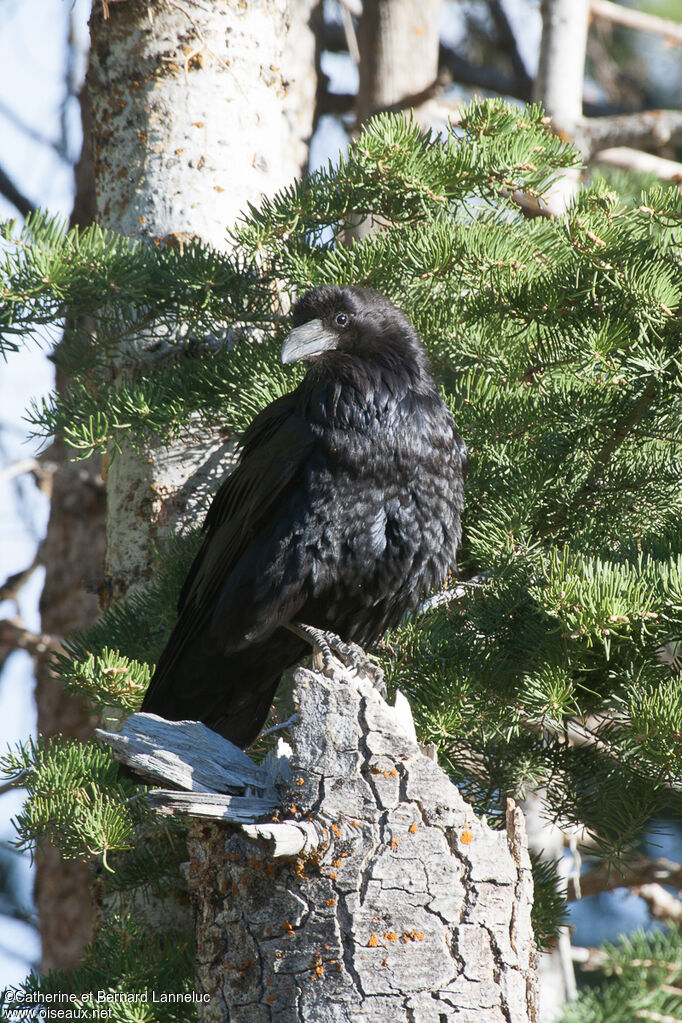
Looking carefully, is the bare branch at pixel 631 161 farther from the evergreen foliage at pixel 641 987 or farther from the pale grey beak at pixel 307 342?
the evergreen foliage at pixel 641 987

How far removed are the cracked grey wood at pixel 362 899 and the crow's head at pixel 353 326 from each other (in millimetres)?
1319

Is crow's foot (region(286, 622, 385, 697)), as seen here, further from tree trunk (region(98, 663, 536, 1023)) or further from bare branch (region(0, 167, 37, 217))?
bare branch (region(0, 167, 37, 217))

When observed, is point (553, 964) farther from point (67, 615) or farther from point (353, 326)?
point (353, 326)

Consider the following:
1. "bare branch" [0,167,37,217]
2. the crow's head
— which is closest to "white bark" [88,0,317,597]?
the crow's head

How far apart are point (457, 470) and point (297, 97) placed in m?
3.47

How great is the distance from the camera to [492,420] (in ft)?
9.33

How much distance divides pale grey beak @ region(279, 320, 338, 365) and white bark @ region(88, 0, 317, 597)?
1.93ft

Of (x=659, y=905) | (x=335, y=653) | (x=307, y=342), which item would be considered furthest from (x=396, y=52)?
(x=659, y=905)

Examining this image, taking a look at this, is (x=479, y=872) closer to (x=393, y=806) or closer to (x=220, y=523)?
(x=393, y=806)

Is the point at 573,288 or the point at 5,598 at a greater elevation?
the point at 5,598

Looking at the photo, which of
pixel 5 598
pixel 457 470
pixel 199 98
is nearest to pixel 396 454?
pixel 457 470

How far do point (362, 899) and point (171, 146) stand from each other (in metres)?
2.64

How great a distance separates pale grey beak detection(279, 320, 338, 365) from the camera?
9.42ft

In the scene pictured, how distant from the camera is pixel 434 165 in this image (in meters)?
2.59
